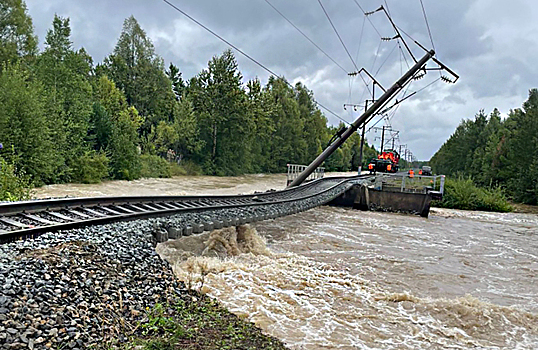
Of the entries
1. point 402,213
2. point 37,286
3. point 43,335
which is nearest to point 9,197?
point 37,286

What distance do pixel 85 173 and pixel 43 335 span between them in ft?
74.8

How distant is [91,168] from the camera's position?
2484 centimetres

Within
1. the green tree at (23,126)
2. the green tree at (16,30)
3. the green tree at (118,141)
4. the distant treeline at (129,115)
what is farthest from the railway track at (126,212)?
the green tree at (16,30)

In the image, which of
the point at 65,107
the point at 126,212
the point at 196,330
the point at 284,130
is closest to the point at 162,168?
the point at 65,107

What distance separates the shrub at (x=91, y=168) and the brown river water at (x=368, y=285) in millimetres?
14011

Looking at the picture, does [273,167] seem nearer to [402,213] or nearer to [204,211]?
[402,213]

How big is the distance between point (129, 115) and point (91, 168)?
34.8 ft

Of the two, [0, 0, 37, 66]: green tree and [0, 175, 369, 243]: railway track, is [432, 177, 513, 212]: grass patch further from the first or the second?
[0, 0, 37, 66]: green tree

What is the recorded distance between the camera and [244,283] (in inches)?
286

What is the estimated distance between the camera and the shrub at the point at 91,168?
24406 millimetres

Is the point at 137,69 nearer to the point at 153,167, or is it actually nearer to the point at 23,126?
the point at 153,167

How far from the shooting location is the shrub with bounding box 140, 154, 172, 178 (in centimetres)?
3268

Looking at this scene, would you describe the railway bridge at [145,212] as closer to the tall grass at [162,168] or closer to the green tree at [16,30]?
the tall grass at [162,168]

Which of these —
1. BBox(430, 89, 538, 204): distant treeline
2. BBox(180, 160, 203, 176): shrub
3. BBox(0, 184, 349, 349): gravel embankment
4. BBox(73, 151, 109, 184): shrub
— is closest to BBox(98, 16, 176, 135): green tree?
BBox(180, 160, 203, 176): shrub
